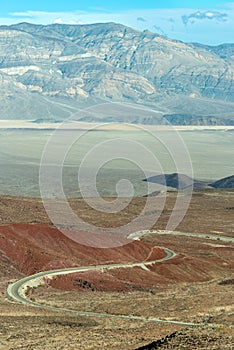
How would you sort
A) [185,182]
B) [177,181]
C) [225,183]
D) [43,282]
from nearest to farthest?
[43,282], [225,183], [185,182], [177,181]

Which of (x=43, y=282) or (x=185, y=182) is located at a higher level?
(x=43, y=282)

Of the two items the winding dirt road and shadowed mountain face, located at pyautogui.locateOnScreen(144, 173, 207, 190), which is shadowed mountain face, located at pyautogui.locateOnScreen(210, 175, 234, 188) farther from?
the winding dirt road

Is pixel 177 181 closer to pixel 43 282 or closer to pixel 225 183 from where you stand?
pixel 225 183

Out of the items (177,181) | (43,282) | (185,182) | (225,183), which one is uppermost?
(43,282)

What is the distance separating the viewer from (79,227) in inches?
3637

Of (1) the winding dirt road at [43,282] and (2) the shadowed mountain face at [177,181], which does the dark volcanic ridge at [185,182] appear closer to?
(2) the shadowed mountain face at [177,181]

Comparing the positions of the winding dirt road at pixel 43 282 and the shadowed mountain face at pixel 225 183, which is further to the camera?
the shadowed mountain face at pixel 225 183

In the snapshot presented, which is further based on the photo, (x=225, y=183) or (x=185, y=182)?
(x=185, y=182)

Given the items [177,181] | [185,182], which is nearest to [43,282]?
[185,182]

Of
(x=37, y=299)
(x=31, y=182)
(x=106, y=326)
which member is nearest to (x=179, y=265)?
(x=37, y=299)

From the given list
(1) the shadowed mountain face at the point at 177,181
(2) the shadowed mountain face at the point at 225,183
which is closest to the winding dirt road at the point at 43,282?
(2) the shadowed mountain face at the point at 225,183

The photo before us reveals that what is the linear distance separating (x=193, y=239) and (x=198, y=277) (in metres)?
28.1

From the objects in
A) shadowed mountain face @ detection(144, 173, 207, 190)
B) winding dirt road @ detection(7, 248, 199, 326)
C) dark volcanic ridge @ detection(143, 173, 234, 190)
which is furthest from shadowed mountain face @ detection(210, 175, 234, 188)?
winding dirt road @ detection(7, 248, 199, 326)

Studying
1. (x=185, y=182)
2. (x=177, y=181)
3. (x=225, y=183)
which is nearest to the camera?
(x=225, y=183)
